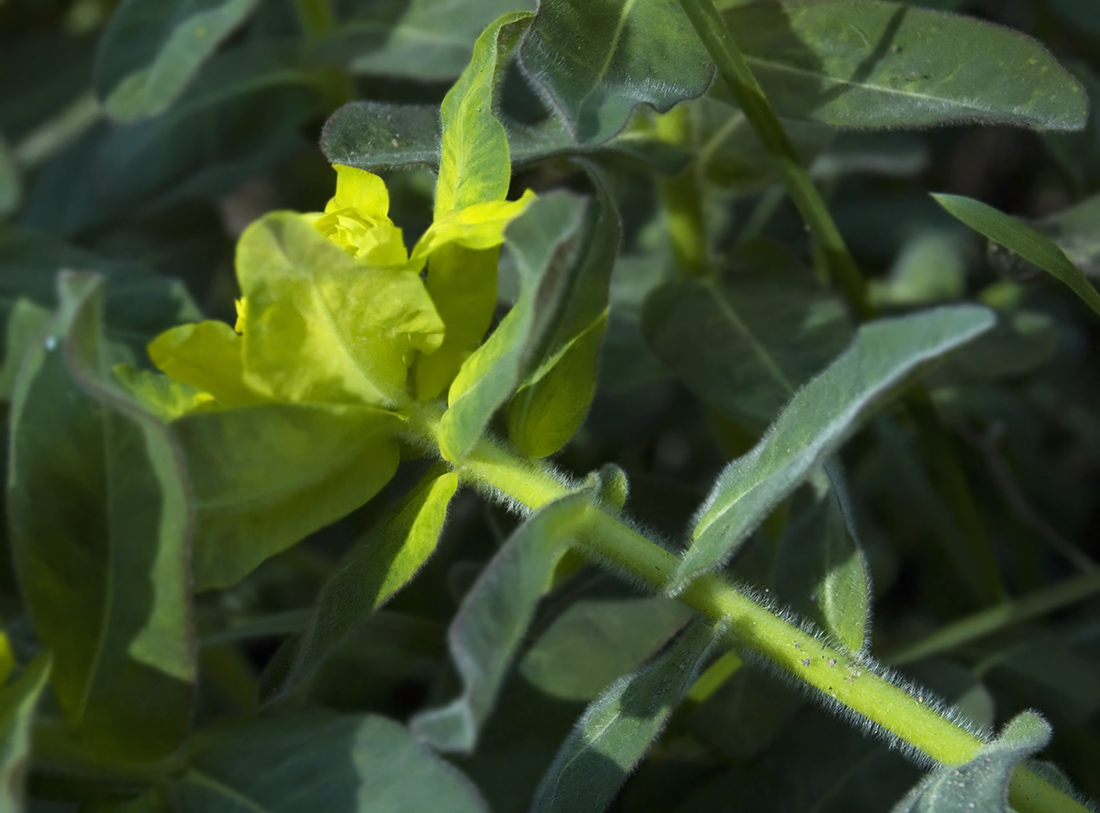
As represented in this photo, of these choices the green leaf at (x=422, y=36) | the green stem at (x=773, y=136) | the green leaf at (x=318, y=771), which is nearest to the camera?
the green leaf at (x=318, y=771)

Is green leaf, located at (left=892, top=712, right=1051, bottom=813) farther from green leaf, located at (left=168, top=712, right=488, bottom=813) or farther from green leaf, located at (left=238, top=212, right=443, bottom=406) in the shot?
green leaf, located at (left=238, top=212, right=443, bottom=406)

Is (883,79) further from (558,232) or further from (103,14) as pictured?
(103,14)

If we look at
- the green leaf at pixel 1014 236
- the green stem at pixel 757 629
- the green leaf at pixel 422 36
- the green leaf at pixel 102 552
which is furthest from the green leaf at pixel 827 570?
the green leaf at pixel 422 36

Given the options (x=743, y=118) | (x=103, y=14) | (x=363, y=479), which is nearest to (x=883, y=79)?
(x=743, y=118)

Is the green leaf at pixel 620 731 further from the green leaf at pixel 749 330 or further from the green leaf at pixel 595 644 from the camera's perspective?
the green leaf at pixel 749 330

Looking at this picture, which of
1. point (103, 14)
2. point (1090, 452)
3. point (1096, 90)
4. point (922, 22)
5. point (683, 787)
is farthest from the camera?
point (103, 14)

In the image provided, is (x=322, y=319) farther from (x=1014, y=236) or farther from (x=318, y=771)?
(x=1014, y=236)
